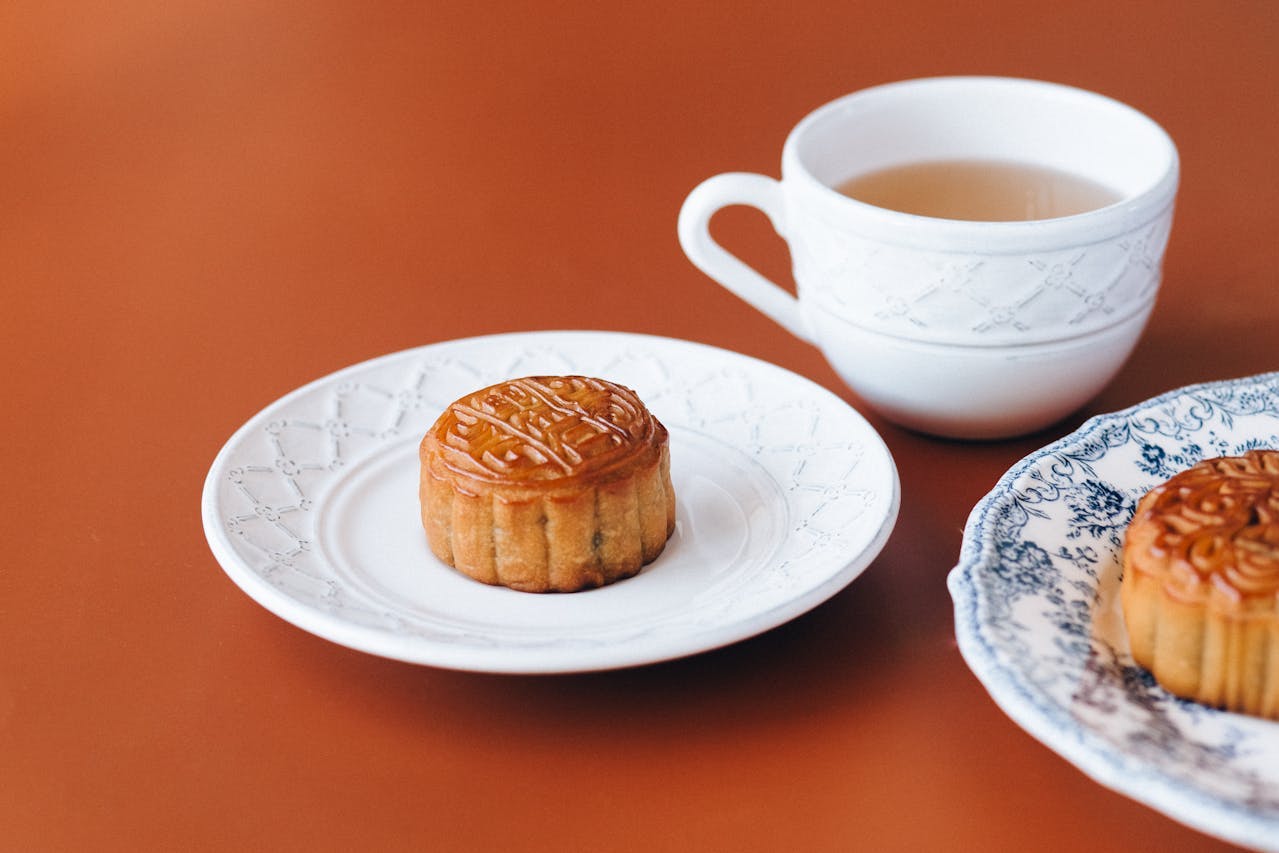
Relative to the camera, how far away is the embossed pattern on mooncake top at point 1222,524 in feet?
3.88

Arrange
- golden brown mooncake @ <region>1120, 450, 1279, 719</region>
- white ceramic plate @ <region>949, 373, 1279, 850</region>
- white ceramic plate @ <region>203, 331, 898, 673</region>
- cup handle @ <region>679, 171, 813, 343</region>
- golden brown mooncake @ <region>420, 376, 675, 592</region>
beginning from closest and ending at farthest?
white ceramic plate @ <region>949, 373, 1279, 850</region> < golden brown mooncake @ <region>1120, 450, 1279, 719</region> < white ceramic plate @ <region>203, 331, 898, 673</region> < golden brown mooncake @ <region>420, 376, 675, 592</region> < cup handle @ <region>679, 171, 813, 343</region>

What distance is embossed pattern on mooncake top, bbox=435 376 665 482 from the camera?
4.74ft

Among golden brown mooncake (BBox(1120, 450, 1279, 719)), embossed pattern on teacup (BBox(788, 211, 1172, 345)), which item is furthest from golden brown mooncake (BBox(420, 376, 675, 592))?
golden brown mooncake (BBox(1120, 450, 1279, 719))

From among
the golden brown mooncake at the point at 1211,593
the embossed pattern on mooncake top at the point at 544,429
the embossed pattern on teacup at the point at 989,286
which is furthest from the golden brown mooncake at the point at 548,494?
the golden brown mooncake at the point at 1211,593

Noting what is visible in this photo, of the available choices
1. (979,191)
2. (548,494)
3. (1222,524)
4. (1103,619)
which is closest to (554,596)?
(548,494)

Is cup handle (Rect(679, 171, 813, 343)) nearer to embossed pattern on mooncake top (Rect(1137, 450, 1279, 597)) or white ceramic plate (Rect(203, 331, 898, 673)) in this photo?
white ceramic plate (Rect(203, 331, 898, 673))

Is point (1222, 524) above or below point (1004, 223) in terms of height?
below

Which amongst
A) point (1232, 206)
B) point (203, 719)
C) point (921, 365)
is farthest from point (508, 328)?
point (1232, 206)

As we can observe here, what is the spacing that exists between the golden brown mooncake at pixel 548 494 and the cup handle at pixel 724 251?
35 cm

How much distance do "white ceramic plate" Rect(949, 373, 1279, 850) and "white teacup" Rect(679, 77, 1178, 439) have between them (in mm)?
159

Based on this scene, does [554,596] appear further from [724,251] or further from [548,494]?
[724,251]

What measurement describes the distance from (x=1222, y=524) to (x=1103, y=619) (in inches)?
5.5

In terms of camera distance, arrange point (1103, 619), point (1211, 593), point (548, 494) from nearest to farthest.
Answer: point (1211, 593)
point (1103, 619)
point (548, 494)

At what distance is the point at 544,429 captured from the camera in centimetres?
148
